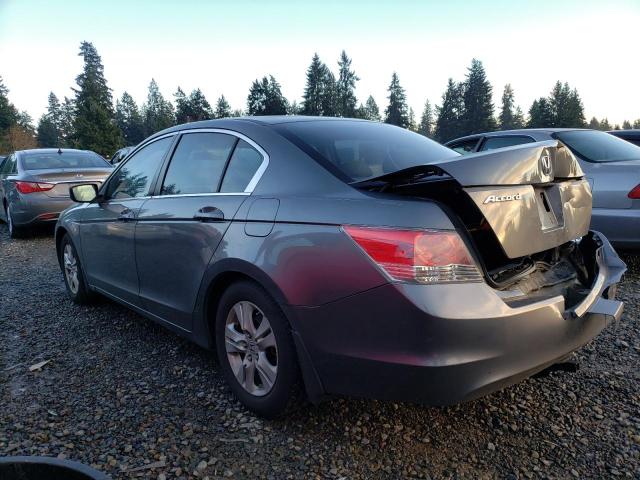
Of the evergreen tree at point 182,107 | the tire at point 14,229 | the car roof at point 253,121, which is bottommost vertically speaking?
the tire at point 14,229

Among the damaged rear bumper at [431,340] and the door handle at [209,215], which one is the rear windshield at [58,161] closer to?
the door handle at [209,215]

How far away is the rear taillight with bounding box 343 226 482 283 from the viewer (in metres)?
1.92

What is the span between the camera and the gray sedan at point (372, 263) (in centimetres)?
194

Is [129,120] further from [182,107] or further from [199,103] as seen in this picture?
[199,103]

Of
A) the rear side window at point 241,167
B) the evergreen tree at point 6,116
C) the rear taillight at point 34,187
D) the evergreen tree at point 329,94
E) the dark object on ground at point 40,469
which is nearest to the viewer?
the dark object on ground at point 40,469

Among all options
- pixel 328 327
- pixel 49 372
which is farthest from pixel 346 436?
pixel 49 372

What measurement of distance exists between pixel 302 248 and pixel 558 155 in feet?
4.44

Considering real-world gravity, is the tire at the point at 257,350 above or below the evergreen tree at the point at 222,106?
below

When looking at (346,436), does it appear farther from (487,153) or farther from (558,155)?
(558,155)

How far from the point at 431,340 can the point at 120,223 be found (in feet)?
8.79

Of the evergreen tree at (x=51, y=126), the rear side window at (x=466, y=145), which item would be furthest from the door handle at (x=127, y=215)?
the evergreen tree at (x=51, y=126)

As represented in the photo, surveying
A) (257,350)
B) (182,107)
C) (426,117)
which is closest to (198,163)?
(257,350)

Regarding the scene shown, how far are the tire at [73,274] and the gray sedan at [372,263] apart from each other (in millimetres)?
1723

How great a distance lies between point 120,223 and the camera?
145 inches
